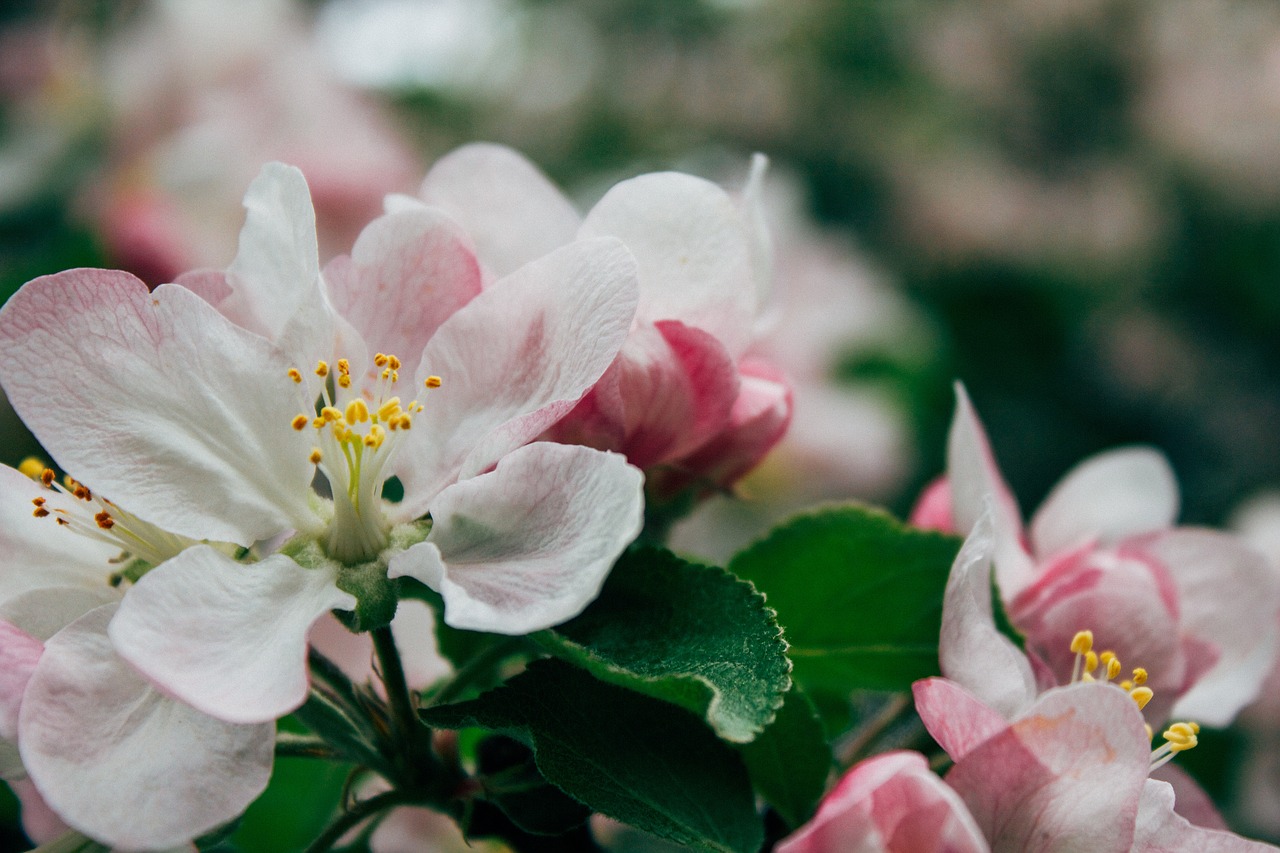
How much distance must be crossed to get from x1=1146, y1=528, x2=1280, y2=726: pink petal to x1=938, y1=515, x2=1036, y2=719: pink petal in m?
0.20

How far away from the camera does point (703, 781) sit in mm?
479

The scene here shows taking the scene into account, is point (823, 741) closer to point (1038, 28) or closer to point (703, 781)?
point (703, 781)

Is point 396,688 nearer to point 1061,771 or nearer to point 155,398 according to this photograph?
point 155,398

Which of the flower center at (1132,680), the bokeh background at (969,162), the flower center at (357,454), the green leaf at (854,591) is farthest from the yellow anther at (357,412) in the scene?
the bokeh background at (969,162)

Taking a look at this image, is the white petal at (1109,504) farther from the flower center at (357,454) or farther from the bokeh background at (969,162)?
the bokeh background at (969,162)

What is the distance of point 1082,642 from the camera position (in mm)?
542

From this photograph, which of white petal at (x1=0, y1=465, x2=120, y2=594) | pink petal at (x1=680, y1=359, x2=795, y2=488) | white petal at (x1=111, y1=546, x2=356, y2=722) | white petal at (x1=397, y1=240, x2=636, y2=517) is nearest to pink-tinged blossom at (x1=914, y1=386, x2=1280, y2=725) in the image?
pink petal at (x1=680, y1=359, x2=795, y2=488)

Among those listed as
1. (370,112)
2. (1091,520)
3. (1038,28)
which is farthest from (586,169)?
(1091,520)

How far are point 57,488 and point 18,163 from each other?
1.82 metres

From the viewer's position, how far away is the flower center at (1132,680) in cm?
50

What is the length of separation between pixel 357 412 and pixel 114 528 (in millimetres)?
123

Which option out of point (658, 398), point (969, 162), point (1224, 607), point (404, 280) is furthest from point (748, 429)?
point (969, 162)

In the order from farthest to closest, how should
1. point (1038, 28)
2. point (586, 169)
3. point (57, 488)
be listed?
point (1038, 28) → point (586, 169) → point (57, 488)

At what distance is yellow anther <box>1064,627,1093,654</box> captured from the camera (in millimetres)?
537
